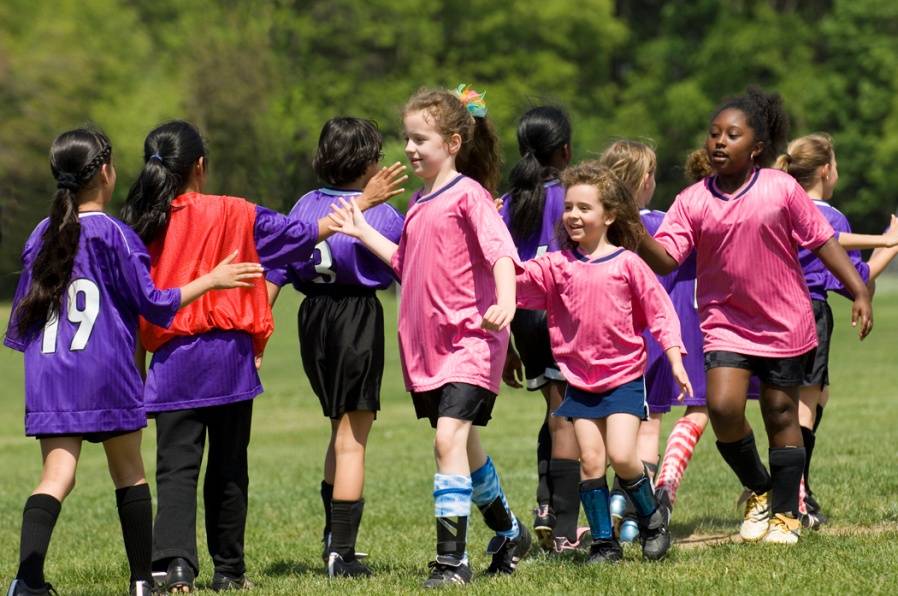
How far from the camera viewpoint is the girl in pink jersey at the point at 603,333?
6277 millimetres

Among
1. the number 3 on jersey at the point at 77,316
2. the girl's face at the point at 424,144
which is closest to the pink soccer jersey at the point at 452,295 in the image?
the girl's face at the point at 424,144

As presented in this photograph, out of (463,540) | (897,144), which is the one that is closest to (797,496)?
(463,540)

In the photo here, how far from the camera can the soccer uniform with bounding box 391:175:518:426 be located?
599 centimetres

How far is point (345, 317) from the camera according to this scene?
6.62m

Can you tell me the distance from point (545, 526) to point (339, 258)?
163 cm

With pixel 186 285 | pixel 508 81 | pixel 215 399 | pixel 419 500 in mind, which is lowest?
pixel 419 500

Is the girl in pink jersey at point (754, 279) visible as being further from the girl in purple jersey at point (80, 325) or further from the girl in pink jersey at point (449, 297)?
the girl in purple jersey at point (80, 325)

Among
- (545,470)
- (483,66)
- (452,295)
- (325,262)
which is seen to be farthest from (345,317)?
(483,66)

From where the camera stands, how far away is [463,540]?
19.5 feet

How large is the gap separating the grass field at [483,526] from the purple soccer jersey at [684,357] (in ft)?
2.26

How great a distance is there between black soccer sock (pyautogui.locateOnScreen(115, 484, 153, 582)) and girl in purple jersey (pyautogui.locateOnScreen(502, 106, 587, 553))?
80.4 inches

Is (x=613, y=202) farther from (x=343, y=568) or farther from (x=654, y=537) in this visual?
(x=343, y=568)

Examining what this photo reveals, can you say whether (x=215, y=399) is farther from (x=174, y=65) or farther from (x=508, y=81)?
(x=174, y=65)

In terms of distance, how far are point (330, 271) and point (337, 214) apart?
45cm
